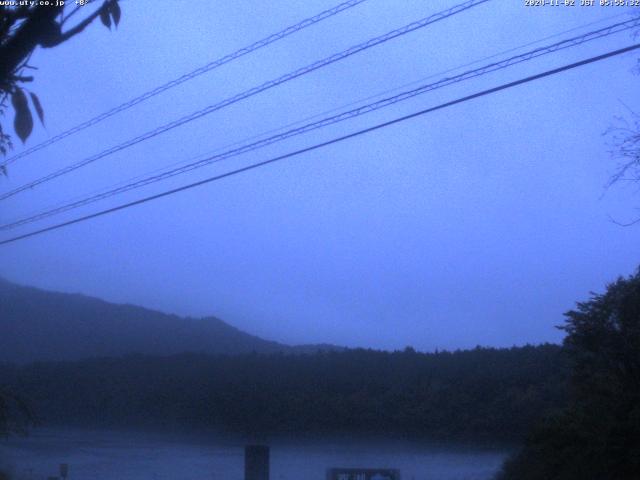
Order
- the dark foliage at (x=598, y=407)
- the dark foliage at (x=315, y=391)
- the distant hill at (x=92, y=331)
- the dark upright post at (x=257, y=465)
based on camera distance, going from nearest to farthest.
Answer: the dark foliage at (x=598, y=407)
the dark upright post at (x=257, y=465)
the dark foliage at (x=315, y=391)
the distant hill at (x=92, y=331)

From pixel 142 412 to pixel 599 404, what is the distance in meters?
20.1

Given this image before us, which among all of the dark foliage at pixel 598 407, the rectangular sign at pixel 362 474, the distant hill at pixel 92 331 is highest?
the distant hill at pixel 92 331

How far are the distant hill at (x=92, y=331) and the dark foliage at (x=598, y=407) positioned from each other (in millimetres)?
24582

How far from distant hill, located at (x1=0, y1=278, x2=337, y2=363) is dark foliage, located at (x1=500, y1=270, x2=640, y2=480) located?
2458cm

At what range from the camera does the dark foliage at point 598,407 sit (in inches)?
445

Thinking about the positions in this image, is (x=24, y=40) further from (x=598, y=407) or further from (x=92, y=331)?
(x=92, y=331)

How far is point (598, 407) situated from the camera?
469 inches

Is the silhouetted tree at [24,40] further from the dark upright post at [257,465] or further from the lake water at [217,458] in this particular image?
the lake water at [217,458]

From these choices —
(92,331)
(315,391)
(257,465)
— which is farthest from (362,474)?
(92,331)

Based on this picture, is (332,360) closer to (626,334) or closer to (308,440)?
(308,440)

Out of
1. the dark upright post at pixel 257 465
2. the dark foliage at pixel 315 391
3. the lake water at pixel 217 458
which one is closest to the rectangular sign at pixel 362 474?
the dark upright post at pixel 257 465

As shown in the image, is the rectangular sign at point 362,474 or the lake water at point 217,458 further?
the lake water at point 217,458

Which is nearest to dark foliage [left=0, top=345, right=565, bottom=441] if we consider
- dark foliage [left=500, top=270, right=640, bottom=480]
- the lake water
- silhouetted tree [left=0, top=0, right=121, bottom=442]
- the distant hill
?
the lake water

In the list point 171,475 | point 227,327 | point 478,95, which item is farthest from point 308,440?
point 227,327
